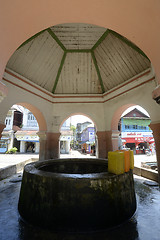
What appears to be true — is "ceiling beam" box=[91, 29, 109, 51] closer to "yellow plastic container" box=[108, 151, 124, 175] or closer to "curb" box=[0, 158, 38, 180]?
"yellow plastic container" box=[108, 151, 124, 175]

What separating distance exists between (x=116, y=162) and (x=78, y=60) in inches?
202

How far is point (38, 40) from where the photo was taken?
4.76 metres

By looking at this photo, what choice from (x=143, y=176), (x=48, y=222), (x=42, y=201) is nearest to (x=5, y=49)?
(x=42, y=201)

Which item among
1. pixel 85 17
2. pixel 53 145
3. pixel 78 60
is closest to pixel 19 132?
pixel 53 145

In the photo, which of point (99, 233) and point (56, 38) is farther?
point (56, 38)

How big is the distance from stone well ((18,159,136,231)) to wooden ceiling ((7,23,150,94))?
454 centimetres

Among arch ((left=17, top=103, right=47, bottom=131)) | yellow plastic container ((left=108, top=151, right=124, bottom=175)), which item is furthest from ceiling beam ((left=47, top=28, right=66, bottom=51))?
Result: yellow plastic container ((left=108, top=151, right=124, bottom=175))

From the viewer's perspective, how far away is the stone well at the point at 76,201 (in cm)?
215

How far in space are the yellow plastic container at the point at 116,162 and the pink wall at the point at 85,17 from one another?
168 centimetres

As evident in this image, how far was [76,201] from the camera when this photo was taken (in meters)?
2.20

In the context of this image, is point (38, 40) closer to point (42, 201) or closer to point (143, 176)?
point (42, 201)

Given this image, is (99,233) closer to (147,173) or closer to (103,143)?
(147,173)

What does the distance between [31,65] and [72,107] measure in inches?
111

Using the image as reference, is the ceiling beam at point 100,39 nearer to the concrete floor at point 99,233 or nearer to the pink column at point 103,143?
the pink column at point 103,143
